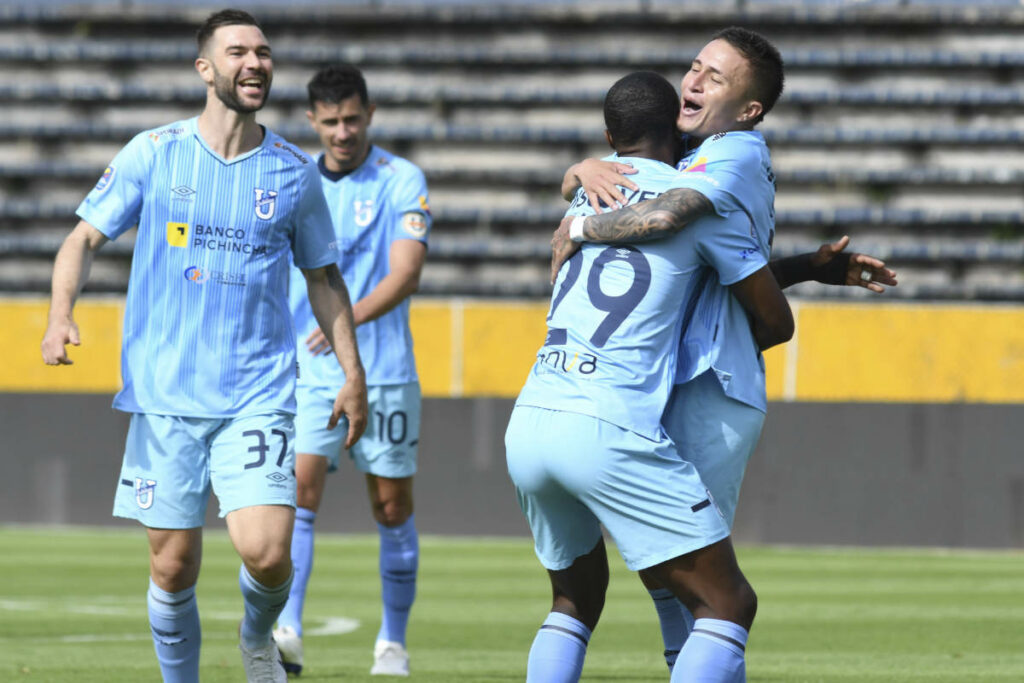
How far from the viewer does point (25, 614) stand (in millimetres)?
8789

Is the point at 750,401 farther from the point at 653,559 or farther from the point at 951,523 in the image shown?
the point at 951,523

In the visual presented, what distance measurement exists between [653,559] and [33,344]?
1193cm

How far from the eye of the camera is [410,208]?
7457 millimetres

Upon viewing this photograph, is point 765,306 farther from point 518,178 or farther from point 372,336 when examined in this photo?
point 518,178

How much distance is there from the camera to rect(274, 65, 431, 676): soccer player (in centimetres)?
715

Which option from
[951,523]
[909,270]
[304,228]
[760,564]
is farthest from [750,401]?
[909,270]

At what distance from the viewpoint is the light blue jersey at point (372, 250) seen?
7375 millimetres

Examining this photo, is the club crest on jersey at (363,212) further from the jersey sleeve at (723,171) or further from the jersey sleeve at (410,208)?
the jersey sleeve at (723,171)

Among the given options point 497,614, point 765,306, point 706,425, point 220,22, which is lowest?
point 497,614

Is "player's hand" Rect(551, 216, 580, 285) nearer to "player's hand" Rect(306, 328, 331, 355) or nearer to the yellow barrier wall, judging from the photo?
"player's hand" Rect(306, 328, 331, 355)

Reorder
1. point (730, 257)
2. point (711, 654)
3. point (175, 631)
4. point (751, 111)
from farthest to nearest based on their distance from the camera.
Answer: point (175, 631), point (751, 111), point (730, 257), point (711, 654)

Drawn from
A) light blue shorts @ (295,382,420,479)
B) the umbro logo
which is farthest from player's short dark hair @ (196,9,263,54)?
light blue shorts @ (295,382,420,479)

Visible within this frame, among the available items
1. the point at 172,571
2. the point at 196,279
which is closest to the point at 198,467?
the point at 172,571

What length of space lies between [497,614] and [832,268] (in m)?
4.70
